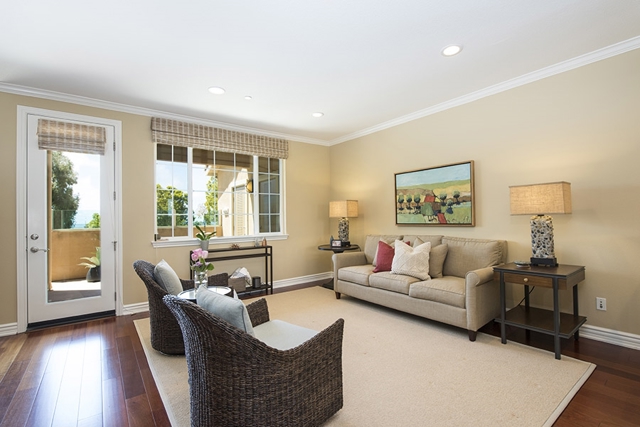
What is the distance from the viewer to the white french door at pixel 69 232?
3.38 meters

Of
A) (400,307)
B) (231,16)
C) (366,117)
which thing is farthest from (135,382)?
(366,117)

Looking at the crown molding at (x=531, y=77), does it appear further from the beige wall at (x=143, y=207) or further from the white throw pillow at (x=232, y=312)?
the white throw pillow at (x=232, y=312)

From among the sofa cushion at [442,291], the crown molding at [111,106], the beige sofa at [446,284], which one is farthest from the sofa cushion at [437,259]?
the crown molding at [111,106]

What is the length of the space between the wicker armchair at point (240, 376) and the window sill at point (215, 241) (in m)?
2.92

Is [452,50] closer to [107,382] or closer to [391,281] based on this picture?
[391,281]

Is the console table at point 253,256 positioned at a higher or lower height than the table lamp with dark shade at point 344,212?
lower

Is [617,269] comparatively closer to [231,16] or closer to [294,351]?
[294,351]

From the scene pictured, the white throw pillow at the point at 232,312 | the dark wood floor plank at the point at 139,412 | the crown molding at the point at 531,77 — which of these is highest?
the crown molding at the point at 531,77

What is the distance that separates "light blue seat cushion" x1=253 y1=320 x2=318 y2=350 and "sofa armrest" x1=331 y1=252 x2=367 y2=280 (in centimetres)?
219

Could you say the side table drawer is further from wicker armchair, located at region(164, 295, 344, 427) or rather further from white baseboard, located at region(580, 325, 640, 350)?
wicker armchair, located at region(164, 295, 344, 427)

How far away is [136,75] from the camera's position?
3.06m

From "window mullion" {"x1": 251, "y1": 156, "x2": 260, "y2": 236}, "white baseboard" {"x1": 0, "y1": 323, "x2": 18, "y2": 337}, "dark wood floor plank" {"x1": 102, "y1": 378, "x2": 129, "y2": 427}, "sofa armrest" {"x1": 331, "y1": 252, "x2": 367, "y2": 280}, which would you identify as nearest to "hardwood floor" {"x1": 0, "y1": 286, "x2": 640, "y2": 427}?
"dark wood floor plank" {"x1": 102, "y1": 378, "x2": 129, "y2": 427}

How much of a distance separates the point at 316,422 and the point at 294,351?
→ 1.58ft

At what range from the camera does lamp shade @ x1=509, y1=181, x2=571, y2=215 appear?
2.63m
